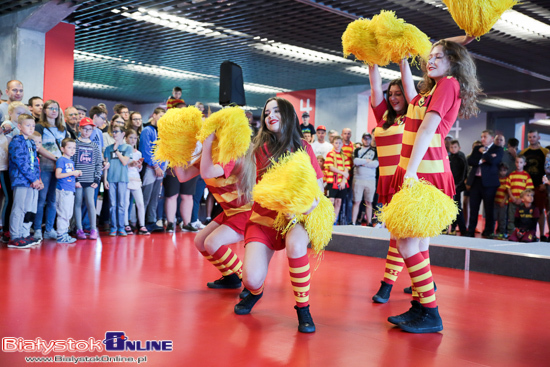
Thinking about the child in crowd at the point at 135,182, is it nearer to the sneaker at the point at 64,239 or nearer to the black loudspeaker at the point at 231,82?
the sneaker at the point at 64,239

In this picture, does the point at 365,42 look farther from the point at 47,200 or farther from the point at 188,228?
the point at 188,228

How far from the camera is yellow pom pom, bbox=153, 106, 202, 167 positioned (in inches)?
132

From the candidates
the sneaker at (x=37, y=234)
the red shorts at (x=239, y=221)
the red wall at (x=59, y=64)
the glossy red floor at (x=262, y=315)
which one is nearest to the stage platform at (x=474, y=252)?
the glossy red floor at (x=262, y=315)

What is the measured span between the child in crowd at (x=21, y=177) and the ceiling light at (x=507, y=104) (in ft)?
47.3

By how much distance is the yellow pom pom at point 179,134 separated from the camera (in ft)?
11.0

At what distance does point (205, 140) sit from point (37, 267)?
2225 millimetres

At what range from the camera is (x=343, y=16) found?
8828 mm

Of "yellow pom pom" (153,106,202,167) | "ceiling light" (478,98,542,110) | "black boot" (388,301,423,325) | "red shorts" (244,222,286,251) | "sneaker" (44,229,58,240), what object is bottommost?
"sneaker" (44,229,58,240)

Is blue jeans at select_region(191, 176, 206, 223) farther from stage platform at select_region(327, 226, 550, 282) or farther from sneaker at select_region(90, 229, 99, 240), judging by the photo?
stage platform at select_region(327, 226, 550, 282)

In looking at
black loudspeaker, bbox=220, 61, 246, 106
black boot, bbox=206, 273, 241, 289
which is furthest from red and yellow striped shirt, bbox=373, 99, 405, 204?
black loudspeaker, bbox=220, 61, 246, 106

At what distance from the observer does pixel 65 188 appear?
5828 mm

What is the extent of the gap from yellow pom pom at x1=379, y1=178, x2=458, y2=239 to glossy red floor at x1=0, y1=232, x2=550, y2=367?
1.93 ft

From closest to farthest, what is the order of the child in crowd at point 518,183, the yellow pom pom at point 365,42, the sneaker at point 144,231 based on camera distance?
the yellow pom pom at point 365,42
the sneaker at point 144,231
the child in crowd at point 518,183

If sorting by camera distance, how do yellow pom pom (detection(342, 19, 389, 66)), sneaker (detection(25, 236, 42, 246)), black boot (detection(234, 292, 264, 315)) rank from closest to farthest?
black boot (detection(234, 292, 264, 315)) < yellow pom pom (detection(342, 19, 389, 66)) < sneaker (detection(25, 236, 42, 246))
